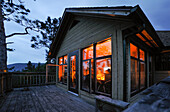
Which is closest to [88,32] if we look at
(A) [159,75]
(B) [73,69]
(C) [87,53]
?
(C) [87,53]

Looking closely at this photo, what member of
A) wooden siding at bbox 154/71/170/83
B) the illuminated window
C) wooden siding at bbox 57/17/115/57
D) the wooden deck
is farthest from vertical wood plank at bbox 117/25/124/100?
wooden siding at bbox 154/71/170/83

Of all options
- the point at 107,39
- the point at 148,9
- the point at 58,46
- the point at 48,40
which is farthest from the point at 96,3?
the point at 148,9

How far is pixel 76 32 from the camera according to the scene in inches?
202

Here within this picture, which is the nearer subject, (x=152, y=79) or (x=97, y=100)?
(x=97, y=100)

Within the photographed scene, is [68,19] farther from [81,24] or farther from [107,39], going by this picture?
[107,39]

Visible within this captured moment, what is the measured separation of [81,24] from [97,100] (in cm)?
377

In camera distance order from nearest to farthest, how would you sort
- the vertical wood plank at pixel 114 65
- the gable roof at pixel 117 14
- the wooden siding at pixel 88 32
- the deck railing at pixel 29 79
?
1. the gable roof at pixel 117 14
2. the vertical wood plank at pixel 114 65
3. the wooden siding at pixel 88 32
4. the deck railing at pixel 29 79

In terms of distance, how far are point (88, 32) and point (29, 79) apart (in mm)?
7086

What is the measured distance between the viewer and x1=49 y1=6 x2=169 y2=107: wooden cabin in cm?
258

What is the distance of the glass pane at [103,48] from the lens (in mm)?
3327

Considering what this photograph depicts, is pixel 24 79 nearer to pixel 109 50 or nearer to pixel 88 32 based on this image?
pixel 88 32

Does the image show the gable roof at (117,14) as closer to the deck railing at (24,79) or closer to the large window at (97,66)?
the large window at (97,66)

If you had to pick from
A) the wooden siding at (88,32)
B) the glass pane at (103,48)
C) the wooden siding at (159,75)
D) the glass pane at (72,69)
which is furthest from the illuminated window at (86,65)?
the wooden siding at (159,75)

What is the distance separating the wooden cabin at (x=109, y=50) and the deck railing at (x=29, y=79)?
3.60m
